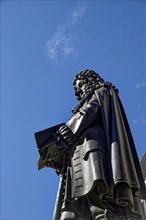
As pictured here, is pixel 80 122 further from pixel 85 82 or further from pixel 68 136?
pixel 85 82

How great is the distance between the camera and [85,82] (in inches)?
400

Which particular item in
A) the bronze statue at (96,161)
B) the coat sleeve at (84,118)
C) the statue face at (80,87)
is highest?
the statue face at (80,87)

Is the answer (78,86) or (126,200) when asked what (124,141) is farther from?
(78,86)

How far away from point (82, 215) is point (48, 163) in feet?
6.20

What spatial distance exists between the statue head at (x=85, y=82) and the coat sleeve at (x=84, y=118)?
1.38 m

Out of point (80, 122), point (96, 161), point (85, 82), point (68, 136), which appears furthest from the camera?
point (85, 82)

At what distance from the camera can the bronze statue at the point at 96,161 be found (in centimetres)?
638

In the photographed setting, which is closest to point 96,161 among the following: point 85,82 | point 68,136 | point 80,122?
point 68,136

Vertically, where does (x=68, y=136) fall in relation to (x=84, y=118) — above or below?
below

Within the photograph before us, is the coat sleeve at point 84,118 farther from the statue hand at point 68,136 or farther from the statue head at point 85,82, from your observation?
the statue head at point 85,82

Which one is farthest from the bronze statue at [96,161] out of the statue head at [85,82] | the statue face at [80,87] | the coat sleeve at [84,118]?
the statue face at [80,87]

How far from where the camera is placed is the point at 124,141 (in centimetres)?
745

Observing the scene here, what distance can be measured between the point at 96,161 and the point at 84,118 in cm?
134

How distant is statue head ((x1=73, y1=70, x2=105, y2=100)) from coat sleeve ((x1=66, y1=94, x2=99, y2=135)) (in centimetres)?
138
